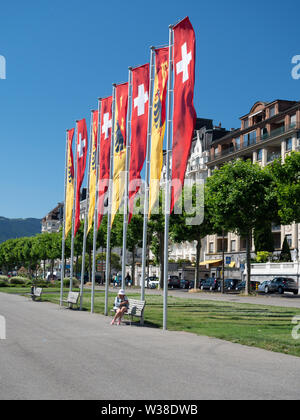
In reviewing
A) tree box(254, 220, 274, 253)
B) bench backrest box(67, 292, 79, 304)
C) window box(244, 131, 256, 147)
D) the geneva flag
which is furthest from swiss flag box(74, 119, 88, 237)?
window box(244, 131, 256, 147)

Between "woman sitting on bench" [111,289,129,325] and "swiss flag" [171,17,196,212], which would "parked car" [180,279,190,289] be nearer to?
"woman sitting on bench" [111,289,129,325]

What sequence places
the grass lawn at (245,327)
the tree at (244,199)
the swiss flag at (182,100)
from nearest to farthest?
the grass lawn at (245,327) → the swiss flag at (182,100) → the tree at (244,199)

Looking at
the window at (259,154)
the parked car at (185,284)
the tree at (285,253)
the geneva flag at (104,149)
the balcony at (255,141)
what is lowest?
the parked car at (185,284)

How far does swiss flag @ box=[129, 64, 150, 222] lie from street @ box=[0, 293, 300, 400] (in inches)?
248

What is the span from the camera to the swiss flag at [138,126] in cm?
1903

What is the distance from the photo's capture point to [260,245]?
70.5 meters

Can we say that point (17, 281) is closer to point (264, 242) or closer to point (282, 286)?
point (282, 286)

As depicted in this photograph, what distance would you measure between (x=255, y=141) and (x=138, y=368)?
70.0 m

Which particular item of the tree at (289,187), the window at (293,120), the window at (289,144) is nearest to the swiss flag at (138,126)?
the tree at (289,187)

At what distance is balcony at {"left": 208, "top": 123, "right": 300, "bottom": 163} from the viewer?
223ft

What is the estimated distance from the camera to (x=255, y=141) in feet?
250

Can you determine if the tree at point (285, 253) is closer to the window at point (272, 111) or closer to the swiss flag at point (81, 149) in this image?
the window at point (272, 111)

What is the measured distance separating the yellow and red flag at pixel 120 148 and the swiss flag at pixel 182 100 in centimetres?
421
